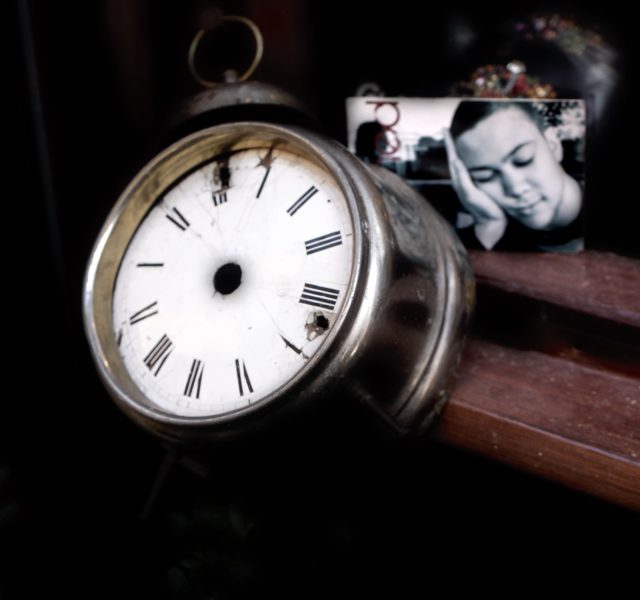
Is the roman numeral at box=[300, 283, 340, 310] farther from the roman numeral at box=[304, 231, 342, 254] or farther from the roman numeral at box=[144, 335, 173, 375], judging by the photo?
the roman numeral at box=[144, 335, 173, 375]

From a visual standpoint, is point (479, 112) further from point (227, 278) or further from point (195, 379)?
point (195, 379)

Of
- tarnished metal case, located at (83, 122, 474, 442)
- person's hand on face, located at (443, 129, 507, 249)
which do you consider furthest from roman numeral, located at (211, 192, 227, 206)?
person's hand on face, located at (443, 129, 507, 249)

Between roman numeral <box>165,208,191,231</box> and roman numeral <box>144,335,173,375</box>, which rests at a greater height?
roman numeral <box>165,208,191,231</box>

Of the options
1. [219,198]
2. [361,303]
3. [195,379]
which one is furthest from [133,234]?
[361,303]

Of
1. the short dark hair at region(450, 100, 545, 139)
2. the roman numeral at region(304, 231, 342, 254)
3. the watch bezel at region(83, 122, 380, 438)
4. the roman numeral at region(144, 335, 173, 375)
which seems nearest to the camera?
the watch bezel at region(83, 122, 380, 438)

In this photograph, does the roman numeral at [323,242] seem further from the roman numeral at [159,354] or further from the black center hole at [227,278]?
the roman numeral at [159,354]

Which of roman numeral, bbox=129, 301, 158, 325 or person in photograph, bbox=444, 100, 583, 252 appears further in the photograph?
person in photograph, bbox=444, 100, 583, 252

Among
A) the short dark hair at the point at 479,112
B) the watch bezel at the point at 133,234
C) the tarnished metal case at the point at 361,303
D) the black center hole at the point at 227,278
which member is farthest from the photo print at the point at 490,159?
the black center hole at the point at 227,278
